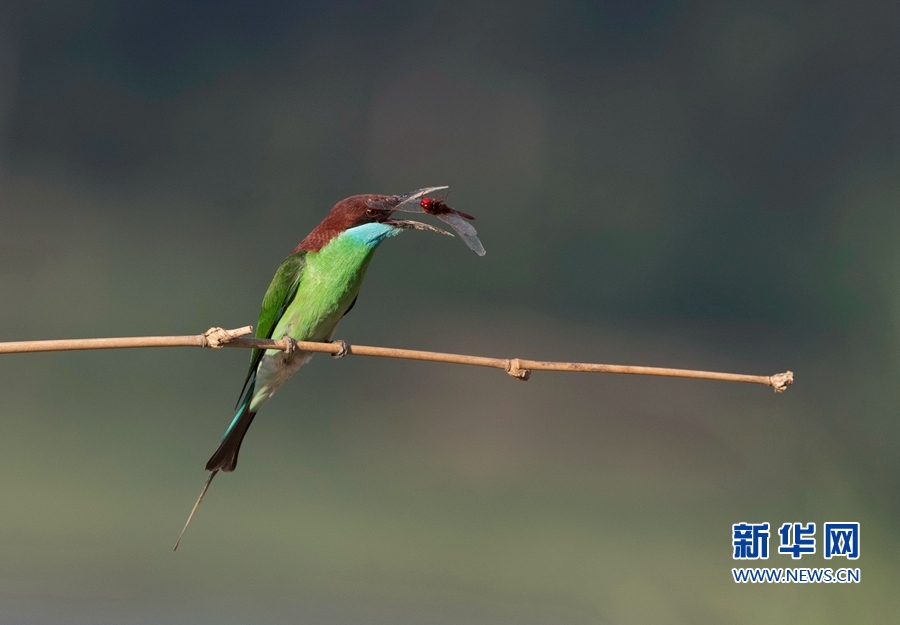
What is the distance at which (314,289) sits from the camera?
71.9 inches

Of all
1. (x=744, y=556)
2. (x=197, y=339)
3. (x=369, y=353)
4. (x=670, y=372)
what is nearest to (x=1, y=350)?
(x=197, y=339)

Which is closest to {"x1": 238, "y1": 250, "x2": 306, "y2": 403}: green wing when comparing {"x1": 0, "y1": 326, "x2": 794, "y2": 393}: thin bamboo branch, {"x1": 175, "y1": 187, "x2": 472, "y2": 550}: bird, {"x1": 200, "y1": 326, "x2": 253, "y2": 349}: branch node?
{"x1": 175, "y1": 187, "x2": 472, "y2": 550}: bird

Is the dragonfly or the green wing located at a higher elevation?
the dragonfly

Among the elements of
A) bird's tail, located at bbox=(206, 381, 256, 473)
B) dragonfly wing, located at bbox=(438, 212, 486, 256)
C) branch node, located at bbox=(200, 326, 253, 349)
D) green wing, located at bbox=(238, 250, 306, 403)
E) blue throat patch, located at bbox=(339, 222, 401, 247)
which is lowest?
branch node, located at bbox=(200, 326, 253, 349)

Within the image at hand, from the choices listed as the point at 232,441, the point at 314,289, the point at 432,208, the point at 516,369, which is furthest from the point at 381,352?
the point at 232,441

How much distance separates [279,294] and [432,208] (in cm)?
42

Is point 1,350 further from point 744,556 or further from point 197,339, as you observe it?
point 744,556

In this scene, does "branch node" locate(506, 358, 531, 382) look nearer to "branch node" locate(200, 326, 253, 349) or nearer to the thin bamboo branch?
the thin bamboo branch

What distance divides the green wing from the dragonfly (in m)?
0.24

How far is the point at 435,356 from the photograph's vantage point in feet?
4.26

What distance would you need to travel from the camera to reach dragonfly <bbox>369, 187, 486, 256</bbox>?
1649 mm

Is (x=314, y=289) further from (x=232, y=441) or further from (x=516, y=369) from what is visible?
(x=516, y=369)

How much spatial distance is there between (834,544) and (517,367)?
1.53 metres

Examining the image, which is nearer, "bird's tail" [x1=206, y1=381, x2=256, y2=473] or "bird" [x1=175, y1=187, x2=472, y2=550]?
"bird" [x1=175, y1=187, x2=472, y2=550]
